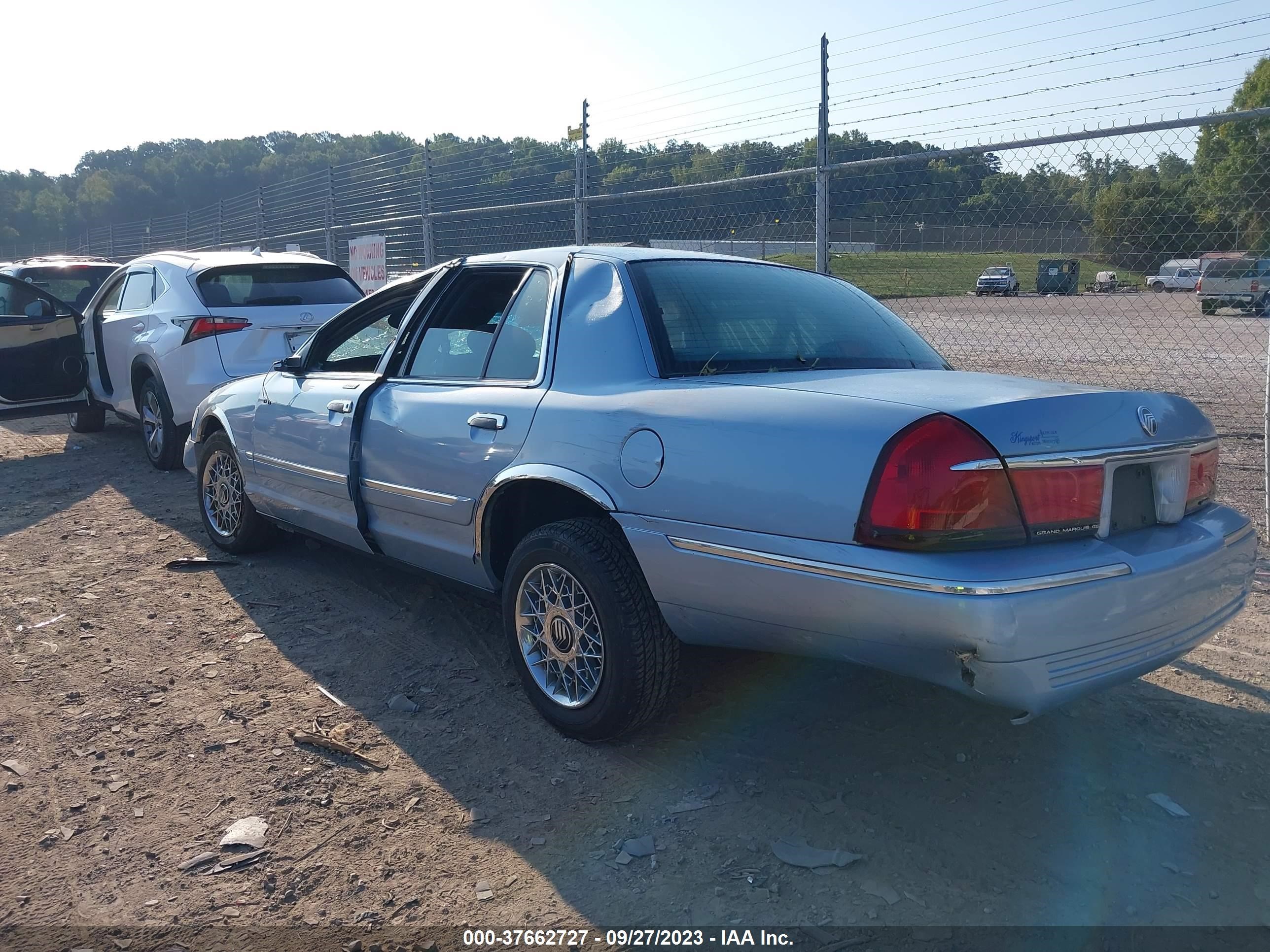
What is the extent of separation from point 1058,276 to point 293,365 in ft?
19.5

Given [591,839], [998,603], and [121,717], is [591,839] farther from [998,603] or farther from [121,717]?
[121,717]

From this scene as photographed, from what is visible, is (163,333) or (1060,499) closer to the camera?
(1060,499)

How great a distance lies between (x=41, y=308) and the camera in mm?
8867

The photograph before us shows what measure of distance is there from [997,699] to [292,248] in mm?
15680

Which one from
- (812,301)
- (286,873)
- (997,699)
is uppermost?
(812,301)

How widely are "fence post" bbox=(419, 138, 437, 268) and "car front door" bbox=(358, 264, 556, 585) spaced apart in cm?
824

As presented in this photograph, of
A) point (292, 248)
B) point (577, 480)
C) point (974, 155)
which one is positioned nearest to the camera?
point (577, 480)

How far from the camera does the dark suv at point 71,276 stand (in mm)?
11547

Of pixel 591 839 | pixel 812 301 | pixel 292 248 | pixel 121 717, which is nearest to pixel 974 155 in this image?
pixel 812 301

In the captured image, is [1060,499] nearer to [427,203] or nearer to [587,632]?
[587,632]

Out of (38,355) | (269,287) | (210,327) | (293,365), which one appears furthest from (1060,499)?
(38,355)

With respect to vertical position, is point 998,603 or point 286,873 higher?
point 998,603

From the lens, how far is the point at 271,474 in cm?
493

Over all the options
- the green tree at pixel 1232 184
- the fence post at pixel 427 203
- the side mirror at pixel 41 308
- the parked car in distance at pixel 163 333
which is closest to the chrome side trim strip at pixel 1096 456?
the green tree at pixel 1232 184
